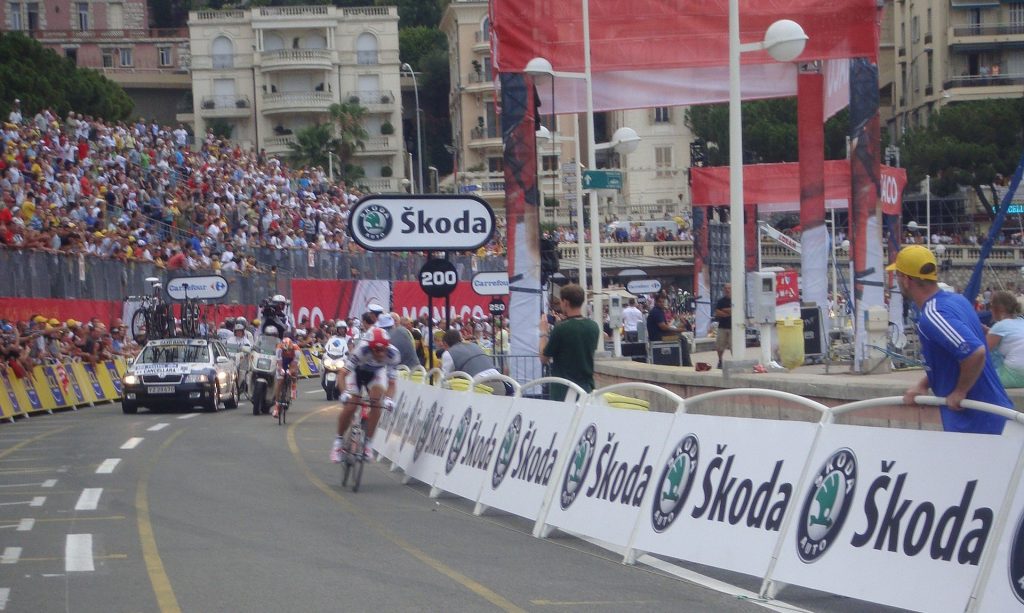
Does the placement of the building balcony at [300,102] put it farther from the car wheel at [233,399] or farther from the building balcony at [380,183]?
the car wheel at [233,399]

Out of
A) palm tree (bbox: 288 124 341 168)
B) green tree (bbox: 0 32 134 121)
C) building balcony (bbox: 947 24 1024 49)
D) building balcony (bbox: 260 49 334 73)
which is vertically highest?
building balcony (bbox: 260 49 334 73)

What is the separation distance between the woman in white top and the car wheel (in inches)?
833

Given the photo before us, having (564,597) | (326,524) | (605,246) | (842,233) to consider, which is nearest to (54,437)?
(326,524)

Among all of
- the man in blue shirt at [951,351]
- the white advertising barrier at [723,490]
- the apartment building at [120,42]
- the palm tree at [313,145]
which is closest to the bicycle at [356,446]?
the white advertising barrier at [723,490]

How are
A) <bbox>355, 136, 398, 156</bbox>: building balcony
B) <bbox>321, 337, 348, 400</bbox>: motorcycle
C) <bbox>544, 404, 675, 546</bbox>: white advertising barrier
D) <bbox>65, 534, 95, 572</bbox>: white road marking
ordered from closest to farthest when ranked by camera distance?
<bbox>65, 534, 95, 572</bbox>: white road marking → <bbox>544, 404, 675, 546</bbox>: white advertising barrier → <bbox>321, 337, 348, 400</bbox>: motorcycle → <bbox>355, 136, 398, 156</bbox>: building balcony

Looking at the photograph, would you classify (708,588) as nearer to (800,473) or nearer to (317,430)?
(800,473)

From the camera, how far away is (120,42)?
11275 cm

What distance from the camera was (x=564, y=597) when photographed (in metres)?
8.73

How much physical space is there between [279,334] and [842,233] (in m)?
56.2

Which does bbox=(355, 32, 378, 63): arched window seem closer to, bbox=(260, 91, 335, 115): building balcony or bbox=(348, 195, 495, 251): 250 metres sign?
bbox=(260, 91, 335, 115): building balcony

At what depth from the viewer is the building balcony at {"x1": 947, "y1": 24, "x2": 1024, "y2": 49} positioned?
75312 mm

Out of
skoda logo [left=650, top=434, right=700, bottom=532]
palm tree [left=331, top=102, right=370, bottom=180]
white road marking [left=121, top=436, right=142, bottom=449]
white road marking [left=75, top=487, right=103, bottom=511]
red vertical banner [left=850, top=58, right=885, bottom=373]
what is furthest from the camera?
palm tree [left=331, top=102, right=370, bottom=180]

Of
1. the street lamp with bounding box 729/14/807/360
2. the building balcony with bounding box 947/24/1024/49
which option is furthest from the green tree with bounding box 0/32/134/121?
the street lamp with bounding box 729/14/807/360

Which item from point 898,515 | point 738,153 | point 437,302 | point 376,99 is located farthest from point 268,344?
point 376,99
